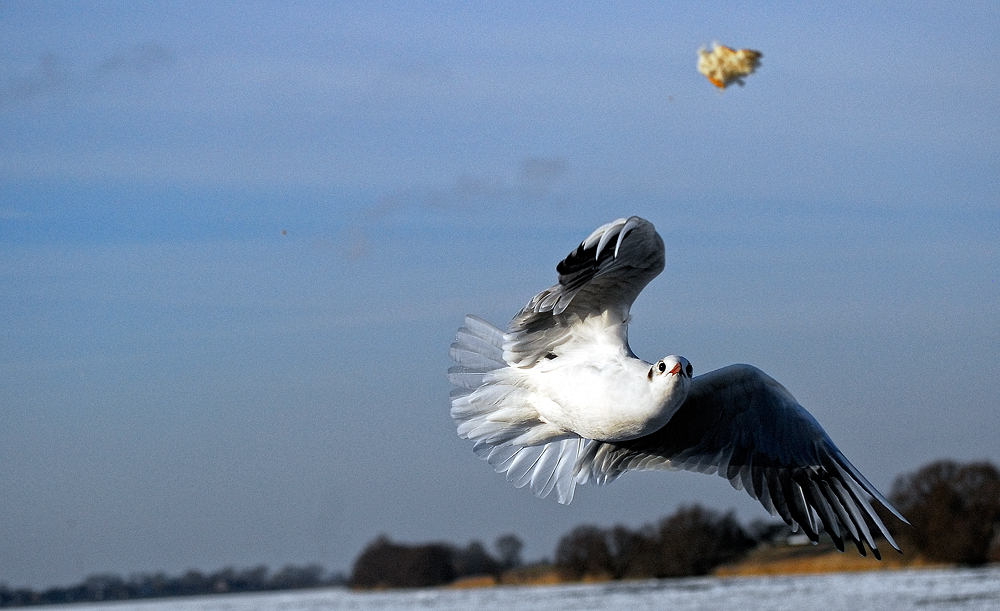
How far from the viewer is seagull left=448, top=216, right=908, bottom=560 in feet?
30.2

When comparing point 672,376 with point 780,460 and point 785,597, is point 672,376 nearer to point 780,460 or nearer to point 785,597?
point 780,460

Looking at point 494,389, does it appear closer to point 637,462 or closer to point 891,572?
point 637,462

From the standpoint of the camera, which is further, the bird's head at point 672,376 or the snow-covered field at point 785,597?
the snow-covered field at point 785,597

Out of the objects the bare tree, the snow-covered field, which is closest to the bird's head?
the snow-covered field

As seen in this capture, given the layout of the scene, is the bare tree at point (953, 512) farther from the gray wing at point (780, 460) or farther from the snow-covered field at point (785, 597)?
the gray wing at point (780, 460)

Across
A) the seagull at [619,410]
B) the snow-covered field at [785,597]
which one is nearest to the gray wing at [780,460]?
the seagull at [619,410]

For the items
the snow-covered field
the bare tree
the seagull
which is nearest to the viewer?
the seagull

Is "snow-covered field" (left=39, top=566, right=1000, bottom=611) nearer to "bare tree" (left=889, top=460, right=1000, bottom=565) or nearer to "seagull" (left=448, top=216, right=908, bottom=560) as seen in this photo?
"bare tree" (left=889, top=460, right=1000, bottom=565)

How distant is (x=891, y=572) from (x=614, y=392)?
129 feet

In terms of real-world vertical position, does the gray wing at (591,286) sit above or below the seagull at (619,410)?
above

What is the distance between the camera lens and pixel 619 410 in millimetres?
9312

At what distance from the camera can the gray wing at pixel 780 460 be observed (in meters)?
11.1

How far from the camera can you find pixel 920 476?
47750 millimetres

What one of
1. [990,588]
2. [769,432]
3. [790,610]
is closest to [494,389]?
[769,432]
